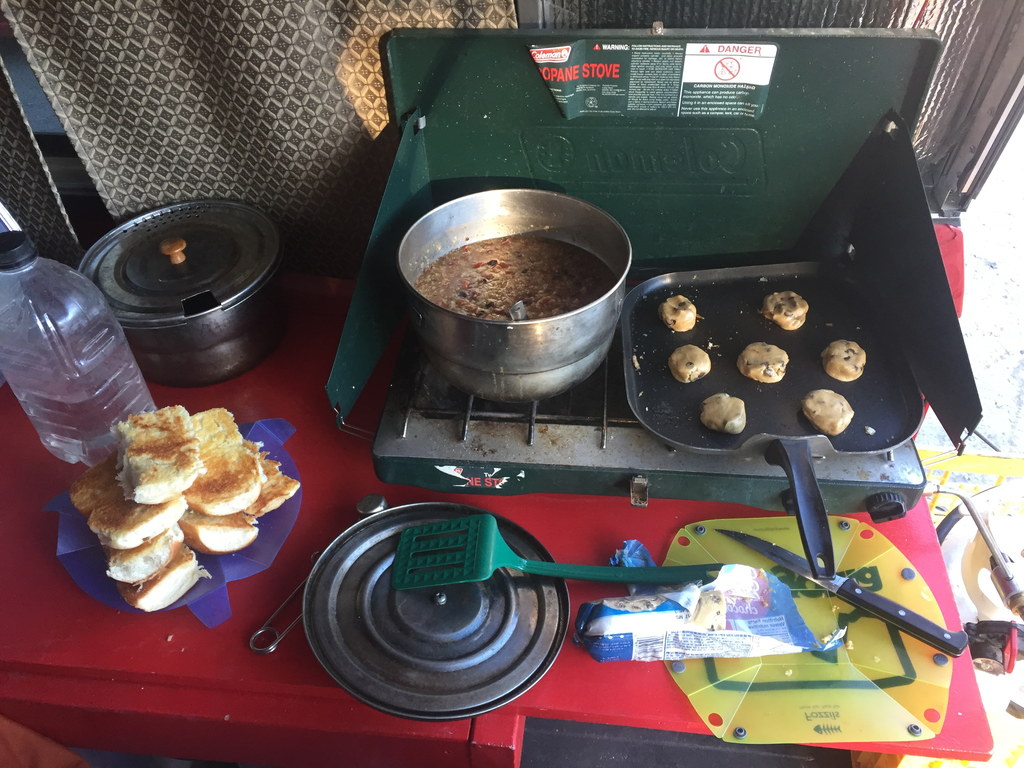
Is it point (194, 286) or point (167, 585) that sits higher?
point (194, 286)

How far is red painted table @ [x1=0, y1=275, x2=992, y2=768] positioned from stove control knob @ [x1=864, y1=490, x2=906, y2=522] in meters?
0.08

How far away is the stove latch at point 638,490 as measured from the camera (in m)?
1.14

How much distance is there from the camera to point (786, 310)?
1.32m

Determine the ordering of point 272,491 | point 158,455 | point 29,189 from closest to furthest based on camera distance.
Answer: point 158,455
point 272,491
point 29,189

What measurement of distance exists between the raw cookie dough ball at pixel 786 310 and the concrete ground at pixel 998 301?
991 millimetres

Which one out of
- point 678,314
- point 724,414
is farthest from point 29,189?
point 724,414

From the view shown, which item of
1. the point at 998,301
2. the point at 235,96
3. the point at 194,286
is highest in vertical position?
the point at 235,96

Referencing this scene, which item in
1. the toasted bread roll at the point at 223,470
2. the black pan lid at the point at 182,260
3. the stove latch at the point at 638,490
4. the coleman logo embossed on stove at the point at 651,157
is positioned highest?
the coleman logo embossed on stove at the point at 651,157

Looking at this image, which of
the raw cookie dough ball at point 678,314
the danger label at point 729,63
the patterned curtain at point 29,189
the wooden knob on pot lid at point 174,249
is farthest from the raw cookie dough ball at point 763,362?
the patterned curtain at point 29,189

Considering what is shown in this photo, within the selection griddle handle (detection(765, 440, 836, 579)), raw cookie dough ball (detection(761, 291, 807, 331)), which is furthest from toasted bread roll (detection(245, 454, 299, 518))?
raw cookie dough ball (detection(761, 291, 807, 331))

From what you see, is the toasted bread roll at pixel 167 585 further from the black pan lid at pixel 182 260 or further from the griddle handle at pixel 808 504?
the griddle handle at pixel 808 504

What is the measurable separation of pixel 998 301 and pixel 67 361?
236 cm

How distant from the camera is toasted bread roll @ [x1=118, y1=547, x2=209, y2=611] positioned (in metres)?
1.06

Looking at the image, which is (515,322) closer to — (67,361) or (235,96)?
(235,96)
